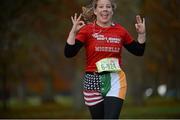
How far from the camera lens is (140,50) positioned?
6188mm

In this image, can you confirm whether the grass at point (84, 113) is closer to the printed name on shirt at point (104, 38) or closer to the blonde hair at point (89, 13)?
the blonde hair at point (89, 13)

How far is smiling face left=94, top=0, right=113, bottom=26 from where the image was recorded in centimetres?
601

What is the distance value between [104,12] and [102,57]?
45 cm

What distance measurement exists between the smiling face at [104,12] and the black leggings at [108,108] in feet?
2.52

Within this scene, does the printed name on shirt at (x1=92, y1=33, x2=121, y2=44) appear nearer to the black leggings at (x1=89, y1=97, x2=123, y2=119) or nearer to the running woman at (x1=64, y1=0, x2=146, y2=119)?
the running woman at (x1=64, y1=0, x2=146, y2=119)

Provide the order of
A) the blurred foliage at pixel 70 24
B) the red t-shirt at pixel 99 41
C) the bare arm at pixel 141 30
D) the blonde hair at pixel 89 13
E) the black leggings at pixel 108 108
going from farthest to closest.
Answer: the blurred foliage at pixel 70 24 → the blonde hair at pixel 89 13 → the bare arm at pixel 141 30 → the red t-shirt at pixel 99 41 → the black leggings at pixel 108 108

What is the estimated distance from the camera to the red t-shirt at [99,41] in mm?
5938

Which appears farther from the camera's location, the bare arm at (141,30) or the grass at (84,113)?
the grass at (84,113)

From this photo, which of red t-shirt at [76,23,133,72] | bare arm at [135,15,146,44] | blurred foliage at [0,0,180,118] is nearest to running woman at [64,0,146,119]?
red t-shirt at [76,23,133,72]

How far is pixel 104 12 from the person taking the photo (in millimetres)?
6000

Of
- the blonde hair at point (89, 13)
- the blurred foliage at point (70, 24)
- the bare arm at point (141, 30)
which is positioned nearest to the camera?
the bare arm at point (141, 30)

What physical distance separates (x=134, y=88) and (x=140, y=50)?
2687cm

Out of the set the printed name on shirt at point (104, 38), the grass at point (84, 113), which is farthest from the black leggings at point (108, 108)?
the grass at point (84, 113)

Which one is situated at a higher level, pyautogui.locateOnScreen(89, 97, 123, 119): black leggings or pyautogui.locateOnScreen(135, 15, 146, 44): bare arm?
pyautogui.locateOnScreen(135, 15, 146, 44): bare arm
